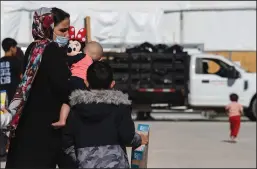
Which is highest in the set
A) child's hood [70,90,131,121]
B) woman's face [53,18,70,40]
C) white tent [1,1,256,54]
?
white tent [1,1,256,54]

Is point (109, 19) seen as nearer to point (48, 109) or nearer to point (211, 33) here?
point (211, 33)

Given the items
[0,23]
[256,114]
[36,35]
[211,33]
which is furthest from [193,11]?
[36,35]

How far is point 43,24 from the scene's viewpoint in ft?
15.8

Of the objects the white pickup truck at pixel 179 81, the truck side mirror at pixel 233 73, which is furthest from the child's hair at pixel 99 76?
the truck side mirror at pixel 233 73

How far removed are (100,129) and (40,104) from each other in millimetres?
617

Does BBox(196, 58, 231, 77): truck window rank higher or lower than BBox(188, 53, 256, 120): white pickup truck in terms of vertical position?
higher

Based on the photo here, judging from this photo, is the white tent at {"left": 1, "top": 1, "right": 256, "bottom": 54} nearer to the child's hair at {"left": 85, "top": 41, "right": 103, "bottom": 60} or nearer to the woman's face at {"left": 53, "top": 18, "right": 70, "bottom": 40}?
the child's hair at {"left": 85, "top": 41, "right": 103, "bottom": 60}

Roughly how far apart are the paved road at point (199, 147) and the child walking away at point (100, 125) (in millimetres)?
6079

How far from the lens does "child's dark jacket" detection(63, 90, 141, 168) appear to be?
4.38 meters

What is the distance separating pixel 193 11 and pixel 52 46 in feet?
60.0

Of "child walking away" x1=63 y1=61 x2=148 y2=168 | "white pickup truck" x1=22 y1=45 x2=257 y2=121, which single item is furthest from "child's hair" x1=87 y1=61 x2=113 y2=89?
"white pickup truck" x1=22 y1=45 x2=257 y2=121

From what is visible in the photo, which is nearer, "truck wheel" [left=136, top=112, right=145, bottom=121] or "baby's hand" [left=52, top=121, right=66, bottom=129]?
"baby's hand" [left=52, top=121, right=66, bottom=129]

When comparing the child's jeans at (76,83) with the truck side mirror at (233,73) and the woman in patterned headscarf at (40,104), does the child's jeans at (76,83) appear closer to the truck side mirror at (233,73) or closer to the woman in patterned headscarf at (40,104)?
the woman in patterned headscarf at (40,104)

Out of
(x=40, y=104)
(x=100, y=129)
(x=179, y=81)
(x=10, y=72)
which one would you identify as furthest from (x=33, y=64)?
(x=179, y=81)
